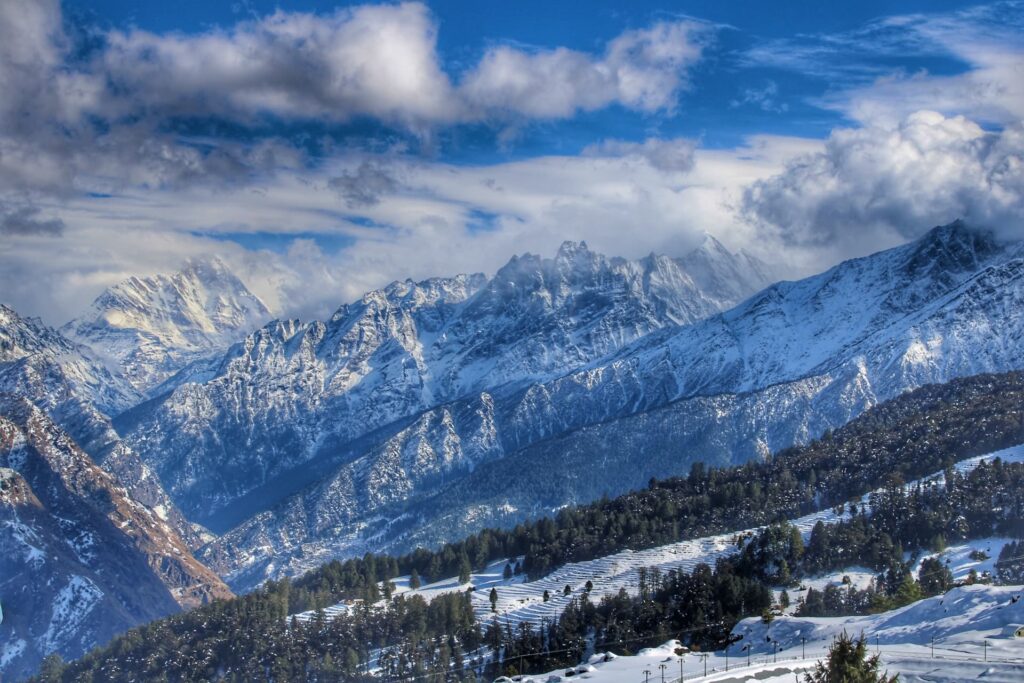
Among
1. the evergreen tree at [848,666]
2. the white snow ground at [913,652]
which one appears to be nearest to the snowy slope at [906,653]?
the white snow ground at [913,652]

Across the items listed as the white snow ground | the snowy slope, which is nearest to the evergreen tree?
the snowy slope

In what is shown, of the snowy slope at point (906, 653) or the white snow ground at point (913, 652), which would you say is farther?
the snowy slope at point (906, 653)

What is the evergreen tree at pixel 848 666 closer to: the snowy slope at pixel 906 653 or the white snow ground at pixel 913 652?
the snowy slope at pixel 906 653

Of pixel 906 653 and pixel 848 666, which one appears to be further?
pixel 906 653

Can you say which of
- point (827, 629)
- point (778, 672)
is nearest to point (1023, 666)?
point (778, 672)

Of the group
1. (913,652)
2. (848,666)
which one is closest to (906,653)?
(913,652)

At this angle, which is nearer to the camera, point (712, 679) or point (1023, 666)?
point (1023, 666)

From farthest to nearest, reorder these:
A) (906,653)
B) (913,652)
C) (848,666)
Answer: (913,652) → (906,653) → (848,666)

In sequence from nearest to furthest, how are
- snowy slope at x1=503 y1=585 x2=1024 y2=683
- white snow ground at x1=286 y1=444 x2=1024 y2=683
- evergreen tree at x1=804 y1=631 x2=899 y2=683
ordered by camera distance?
evergreen tree at x1=804 y1=631 x2=899 y2=683 → white snow ground at x1=286 y1=444 x2=1024 y2=683 → snowy slope at x1=503 y1=585 x2=1024 y2=683

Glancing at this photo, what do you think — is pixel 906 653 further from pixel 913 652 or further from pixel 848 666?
pixel 848 666

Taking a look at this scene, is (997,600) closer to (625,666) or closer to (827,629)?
(827,629)

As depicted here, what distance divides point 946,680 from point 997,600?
39627mm

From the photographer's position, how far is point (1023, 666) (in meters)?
146

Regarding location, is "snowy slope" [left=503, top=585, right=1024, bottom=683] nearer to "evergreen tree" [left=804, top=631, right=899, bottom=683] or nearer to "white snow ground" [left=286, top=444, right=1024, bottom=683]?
"white snow ground" [left=286, top=444, right=1024, bottom=683]
